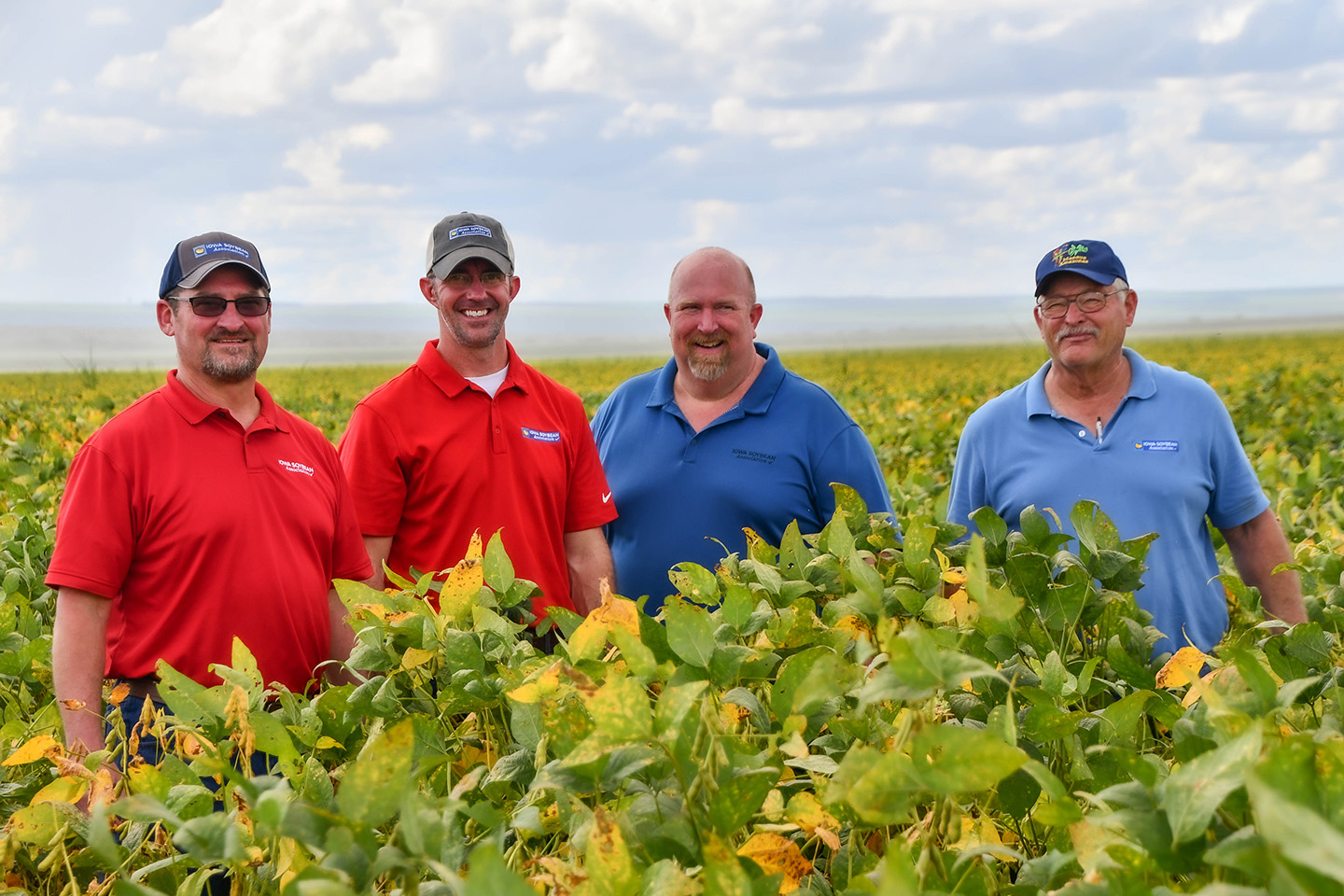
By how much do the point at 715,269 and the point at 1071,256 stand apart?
1.14m

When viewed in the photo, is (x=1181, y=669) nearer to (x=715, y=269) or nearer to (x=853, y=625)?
(x=853, y=625)

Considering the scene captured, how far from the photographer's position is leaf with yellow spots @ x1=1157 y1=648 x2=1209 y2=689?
58.2 inches

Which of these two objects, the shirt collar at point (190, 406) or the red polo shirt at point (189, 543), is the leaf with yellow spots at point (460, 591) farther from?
the shirt collar at point (190, 406)

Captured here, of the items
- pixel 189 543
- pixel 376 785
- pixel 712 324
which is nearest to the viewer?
pixel 376 785

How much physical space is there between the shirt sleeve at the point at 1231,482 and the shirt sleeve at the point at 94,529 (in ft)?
9.53


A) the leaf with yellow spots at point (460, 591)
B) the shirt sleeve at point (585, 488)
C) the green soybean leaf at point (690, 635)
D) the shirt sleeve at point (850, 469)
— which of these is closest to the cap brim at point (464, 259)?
the shirt sleeve at point (585, 488)

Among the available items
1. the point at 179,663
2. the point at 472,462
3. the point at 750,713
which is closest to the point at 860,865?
the point at 750,713

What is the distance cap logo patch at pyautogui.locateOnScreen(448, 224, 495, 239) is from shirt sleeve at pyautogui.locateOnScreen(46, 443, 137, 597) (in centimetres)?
144

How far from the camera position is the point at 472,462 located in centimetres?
333

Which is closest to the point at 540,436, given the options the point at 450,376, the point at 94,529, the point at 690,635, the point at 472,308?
the point at 450,376

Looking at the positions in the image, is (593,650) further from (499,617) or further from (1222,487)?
(1222,487)

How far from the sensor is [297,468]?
2.81 meters

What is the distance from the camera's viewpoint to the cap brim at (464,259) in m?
3.52

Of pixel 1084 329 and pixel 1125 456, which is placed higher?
pixel 1084 329
